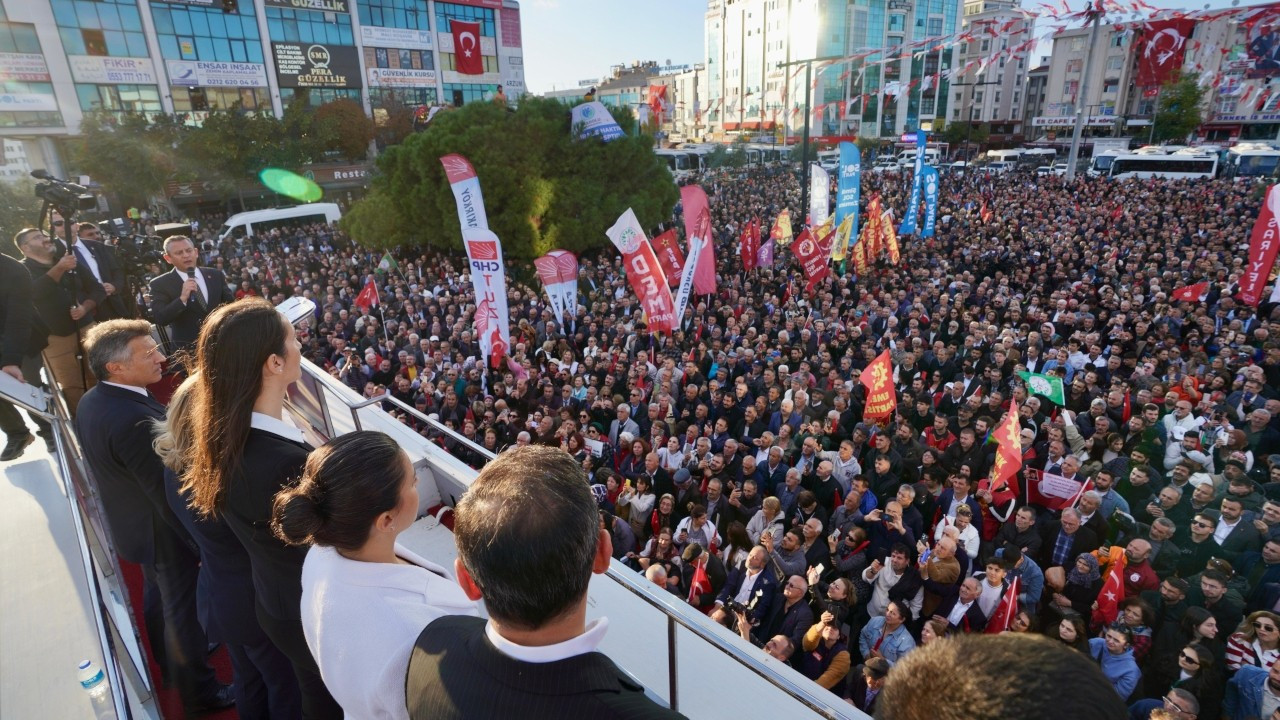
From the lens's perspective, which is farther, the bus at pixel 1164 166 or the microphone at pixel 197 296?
the bus at pixel 1164 166

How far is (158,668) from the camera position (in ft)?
10.4

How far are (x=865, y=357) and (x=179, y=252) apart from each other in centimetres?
861

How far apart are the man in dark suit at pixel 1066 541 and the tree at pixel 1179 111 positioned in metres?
52.8

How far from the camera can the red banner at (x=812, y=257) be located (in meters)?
14.2

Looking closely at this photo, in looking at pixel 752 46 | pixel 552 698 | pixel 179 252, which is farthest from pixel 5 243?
pixel 752 46

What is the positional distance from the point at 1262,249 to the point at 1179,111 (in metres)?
47.1

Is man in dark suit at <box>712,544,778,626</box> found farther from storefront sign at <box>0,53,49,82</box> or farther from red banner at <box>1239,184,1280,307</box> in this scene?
storefront sign at <box>0,53,49,82</box>

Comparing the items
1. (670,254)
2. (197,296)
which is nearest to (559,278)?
(670,254)

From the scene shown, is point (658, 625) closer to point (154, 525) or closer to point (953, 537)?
point (154, 525)

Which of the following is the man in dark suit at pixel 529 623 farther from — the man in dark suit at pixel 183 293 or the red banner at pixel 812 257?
the red banner at pixel 812 257

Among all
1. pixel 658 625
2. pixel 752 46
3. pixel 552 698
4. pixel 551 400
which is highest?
pixel 752 46

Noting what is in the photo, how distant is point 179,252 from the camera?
14.9 ft

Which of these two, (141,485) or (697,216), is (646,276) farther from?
(141,485)

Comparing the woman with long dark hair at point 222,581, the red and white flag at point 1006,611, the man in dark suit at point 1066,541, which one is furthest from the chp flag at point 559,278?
the woman with long dark hair at point 222,581
